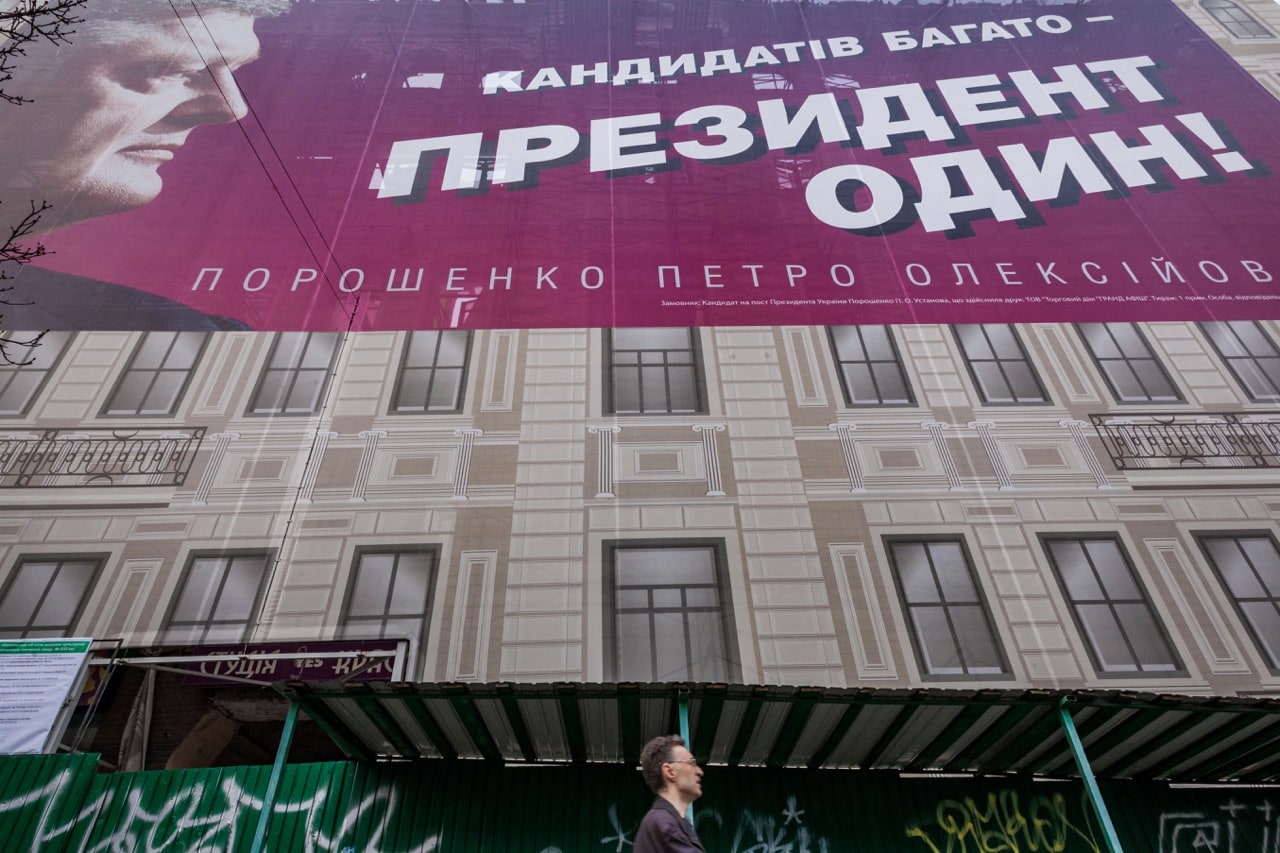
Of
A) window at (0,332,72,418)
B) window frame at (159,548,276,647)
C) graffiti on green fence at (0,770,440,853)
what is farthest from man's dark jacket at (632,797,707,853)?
window at (0,332,72,418)

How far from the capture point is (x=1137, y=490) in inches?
233

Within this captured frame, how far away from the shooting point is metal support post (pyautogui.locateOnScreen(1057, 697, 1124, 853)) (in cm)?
405

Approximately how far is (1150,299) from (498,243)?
5.44 metres

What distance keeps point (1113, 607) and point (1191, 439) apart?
1.61m

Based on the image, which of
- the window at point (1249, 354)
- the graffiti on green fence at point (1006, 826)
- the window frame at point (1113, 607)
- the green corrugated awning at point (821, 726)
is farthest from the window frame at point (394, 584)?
the window at point (1249, 354)

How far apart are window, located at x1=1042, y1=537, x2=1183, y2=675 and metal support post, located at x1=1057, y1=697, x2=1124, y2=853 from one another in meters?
1.12

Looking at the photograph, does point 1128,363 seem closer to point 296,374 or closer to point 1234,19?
point 1234,19

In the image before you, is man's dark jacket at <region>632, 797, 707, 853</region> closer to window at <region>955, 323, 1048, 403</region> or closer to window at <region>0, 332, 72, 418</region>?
window at <region>955, 323, 1048, 403</region>

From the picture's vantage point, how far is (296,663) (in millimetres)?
Answer: 5238

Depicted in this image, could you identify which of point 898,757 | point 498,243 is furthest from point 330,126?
point 898,757

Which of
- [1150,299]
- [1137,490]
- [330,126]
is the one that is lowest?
[1137,490]

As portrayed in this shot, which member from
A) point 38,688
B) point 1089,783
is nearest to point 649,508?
point 1089,783

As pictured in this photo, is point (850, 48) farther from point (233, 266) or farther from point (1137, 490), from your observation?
point (233, 266)

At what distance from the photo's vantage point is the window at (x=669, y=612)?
17.4 ft
